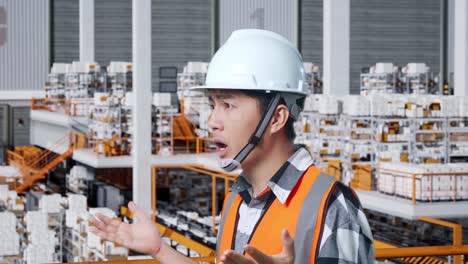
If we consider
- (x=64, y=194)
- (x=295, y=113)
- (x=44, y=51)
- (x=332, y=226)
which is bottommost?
(x=64, y=194)

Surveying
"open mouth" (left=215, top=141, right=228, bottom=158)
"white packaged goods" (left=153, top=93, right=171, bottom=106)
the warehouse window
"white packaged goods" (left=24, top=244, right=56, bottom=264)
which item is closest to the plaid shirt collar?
"open mouth" (left=215, top=141, right=228, bottom=158)

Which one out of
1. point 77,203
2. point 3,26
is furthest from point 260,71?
point 3,26

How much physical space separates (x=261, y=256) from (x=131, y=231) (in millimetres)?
393

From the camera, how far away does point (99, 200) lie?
76.2 ft

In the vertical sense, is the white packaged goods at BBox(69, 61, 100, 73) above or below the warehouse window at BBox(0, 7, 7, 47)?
below

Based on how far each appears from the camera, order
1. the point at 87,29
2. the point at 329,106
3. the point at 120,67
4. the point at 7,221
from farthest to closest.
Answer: the point at 87,29, the point at 120,67, the point at 329,106, the point at 7,221

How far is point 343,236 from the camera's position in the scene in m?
1.55

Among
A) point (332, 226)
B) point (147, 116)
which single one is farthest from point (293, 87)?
point (147, 116)

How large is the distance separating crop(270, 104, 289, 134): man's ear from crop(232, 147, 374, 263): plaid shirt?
0.06 metres

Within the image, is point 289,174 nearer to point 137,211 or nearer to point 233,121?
point 233,121

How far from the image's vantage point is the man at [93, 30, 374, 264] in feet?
5.11

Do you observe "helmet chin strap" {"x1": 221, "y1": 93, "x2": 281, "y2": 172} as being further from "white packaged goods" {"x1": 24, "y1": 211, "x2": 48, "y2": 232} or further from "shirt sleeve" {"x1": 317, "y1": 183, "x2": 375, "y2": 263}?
"white packaged goods" {"x1": 24, "y1": 211, "x2": 48, "y2": 232}

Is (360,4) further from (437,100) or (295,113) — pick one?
(295,113)

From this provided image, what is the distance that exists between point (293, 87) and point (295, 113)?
49 mm
